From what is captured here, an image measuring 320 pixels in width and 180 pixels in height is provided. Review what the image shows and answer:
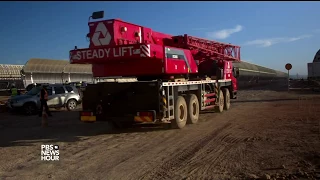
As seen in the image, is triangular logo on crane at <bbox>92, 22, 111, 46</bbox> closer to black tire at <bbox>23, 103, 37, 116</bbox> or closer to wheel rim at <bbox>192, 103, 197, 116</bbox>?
wheel rim at <bbox>192, 103, 197, 116</bbox>

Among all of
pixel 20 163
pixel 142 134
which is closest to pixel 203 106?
pixel 142 134

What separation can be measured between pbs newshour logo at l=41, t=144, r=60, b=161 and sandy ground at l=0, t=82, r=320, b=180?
0.57 ft

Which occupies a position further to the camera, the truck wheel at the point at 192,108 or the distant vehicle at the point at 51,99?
the distant vehicle at the point at 51,99

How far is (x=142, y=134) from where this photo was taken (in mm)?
10367

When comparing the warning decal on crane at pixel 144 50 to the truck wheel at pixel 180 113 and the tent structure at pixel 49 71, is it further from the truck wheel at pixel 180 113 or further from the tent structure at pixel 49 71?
the tent structure at pixel 49 71

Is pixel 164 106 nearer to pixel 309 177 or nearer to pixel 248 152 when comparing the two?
pixel 248 152

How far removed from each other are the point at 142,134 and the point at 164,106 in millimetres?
1254

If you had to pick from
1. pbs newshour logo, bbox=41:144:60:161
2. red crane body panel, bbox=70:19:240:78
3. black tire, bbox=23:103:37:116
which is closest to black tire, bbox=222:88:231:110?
red crane body panel, bbox=70:19:240:78

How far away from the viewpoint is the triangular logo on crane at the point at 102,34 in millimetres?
10344

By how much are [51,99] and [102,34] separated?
10.2 meters

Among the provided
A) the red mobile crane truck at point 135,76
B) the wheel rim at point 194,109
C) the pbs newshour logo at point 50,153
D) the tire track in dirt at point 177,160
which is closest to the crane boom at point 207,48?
the red mobile crane truck at point 135,76

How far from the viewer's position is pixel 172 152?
7684 millimetres

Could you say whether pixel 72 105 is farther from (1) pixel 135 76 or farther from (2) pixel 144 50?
(2) pixel 144 50

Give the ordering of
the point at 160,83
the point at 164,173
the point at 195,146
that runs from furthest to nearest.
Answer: the point at 160,83
the point at 195,146
the point at 164,173
